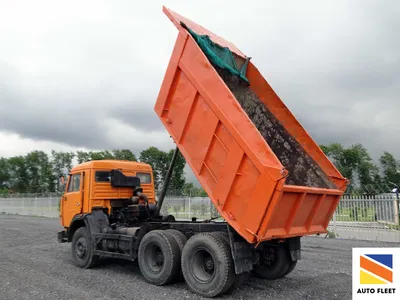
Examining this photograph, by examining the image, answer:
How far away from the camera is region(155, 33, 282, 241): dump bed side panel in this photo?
5.44m

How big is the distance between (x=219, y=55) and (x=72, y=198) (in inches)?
210

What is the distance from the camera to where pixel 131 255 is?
752cm

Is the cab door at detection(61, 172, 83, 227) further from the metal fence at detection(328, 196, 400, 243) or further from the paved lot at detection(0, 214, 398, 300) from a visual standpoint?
the metal fence at detection(328, 196, 400, 243)

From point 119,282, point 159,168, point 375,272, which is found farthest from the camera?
point 159,168

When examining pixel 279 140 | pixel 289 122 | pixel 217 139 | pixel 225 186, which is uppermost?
pixel 289 122

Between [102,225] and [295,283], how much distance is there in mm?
4472

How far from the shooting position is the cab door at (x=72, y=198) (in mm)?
9281

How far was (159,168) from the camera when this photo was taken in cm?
4909

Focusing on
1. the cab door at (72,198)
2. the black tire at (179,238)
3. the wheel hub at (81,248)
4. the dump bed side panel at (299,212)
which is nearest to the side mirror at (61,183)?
the cab door at (72,198)

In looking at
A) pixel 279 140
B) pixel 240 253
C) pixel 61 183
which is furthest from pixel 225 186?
pixel 61 183

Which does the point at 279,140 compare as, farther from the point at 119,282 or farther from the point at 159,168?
the point at 159,168

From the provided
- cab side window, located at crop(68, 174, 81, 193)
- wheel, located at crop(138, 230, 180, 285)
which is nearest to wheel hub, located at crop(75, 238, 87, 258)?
cab side window, located at crop(68, 174, 81, 193)

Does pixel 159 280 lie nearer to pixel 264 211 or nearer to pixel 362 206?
pixel 264 211

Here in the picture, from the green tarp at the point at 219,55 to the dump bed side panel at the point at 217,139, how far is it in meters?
0.30
